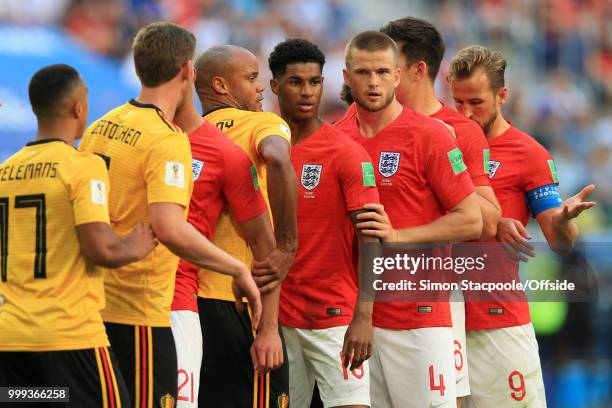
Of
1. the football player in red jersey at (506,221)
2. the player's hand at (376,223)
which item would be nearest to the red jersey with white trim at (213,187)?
the player's hand at (376,223)

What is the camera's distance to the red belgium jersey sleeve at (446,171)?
6270 mm

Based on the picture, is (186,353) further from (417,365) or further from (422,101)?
(422,101)

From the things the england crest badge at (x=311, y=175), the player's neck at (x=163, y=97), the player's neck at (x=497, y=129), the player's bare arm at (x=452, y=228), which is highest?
the player's neck at (x=497, y=129)

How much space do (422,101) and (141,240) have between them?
2.70 m

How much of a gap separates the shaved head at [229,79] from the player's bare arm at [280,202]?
0.49 m

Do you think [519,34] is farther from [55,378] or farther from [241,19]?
[55,378]

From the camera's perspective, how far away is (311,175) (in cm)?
637

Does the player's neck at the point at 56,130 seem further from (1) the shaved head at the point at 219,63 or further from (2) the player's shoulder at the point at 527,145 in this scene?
(2) the player's shoulder at the point at 527,145

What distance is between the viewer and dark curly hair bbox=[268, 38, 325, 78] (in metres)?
6.41

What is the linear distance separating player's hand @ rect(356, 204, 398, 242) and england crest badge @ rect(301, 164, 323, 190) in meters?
0.40

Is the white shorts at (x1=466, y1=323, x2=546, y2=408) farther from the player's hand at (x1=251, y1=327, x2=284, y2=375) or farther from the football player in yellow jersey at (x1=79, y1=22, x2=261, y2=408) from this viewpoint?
the football player in yellow jersey at (x1=79, y1=22, x2=261, y2=408)

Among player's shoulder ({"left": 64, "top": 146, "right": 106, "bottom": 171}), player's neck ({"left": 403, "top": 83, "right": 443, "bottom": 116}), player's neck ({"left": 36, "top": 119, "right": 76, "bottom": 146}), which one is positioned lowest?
player's shoulder ({"left": 64, "top": 146, "right": 106, "bottom": 171})

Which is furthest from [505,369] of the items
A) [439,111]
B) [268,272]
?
[268,272]

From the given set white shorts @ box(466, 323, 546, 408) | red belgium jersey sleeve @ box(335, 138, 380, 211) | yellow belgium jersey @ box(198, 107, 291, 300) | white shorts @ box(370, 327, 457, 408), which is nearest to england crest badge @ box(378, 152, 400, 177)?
red belgium jersey sleeve @ box(335, 138, 380, 211)
